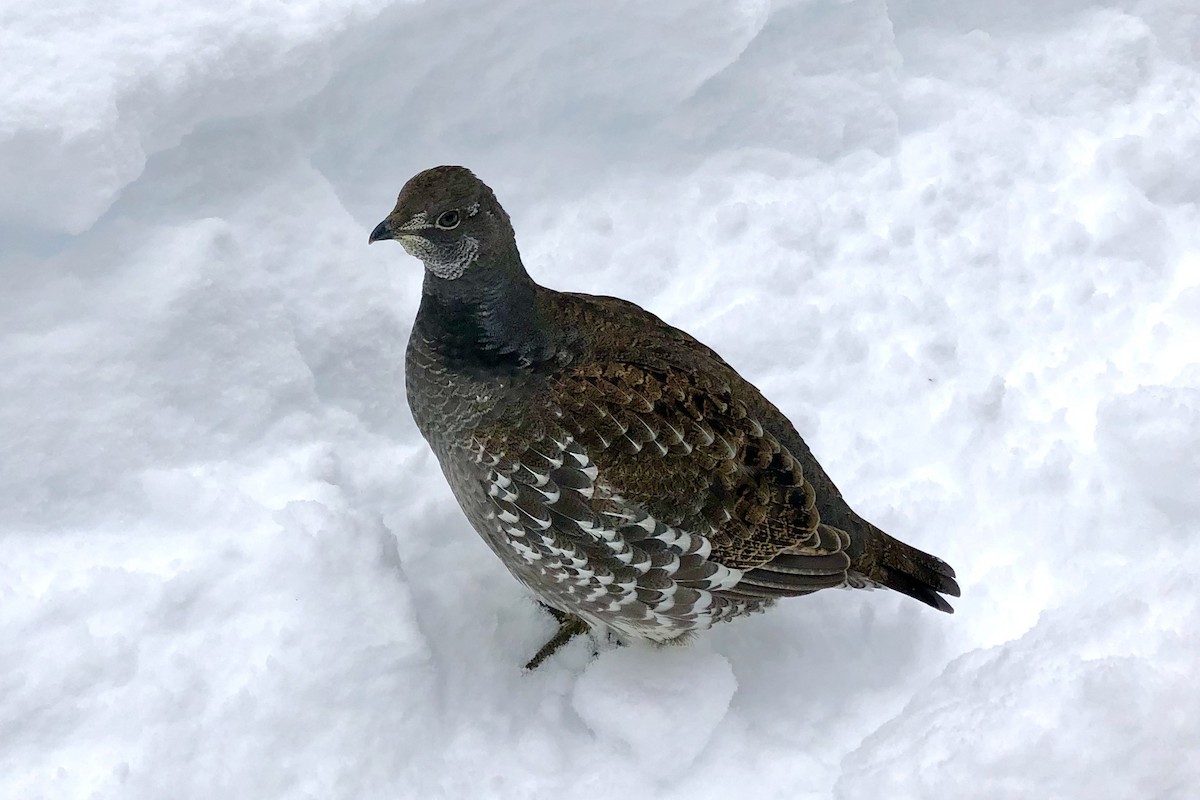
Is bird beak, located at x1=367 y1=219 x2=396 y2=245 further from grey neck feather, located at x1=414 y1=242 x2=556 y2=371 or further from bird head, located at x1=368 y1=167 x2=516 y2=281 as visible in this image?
grey neck feather, located at x1=414 y1=242 x2=556 y2=371

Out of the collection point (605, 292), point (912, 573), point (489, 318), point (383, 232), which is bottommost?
point (912, 573)

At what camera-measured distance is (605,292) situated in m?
4.93

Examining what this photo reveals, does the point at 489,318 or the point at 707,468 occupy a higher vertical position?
the point at 489,318

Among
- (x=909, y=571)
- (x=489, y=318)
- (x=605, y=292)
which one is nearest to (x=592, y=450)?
(x=489, y=318)

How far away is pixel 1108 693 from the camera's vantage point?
11.8 ft

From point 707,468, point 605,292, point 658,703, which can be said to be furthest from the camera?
point 605,292

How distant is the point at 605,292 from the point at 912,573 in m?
1.83

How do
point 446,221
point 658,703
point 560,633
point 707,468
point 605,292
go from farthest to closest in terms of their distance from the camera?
point 605,292 → point 560,633 → point 658,703 → point 707,468 → point 446,221

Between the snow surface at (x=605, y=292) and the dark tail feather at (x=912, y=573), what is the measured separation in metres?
0.27

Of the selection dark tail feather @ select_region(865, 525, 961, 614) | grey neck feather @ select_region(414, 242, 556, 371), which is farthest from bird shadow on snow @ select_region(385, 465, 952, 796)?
grey neck feather @ select_region(414, 242, 556, 371)

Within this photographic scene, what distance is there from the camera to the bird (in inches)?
140

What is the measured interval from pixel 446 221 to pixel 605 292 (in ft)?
4.96

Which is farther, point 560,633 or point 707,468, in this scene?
point 560,633

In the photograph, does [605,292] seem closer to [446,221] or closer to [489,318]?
[489,318]
